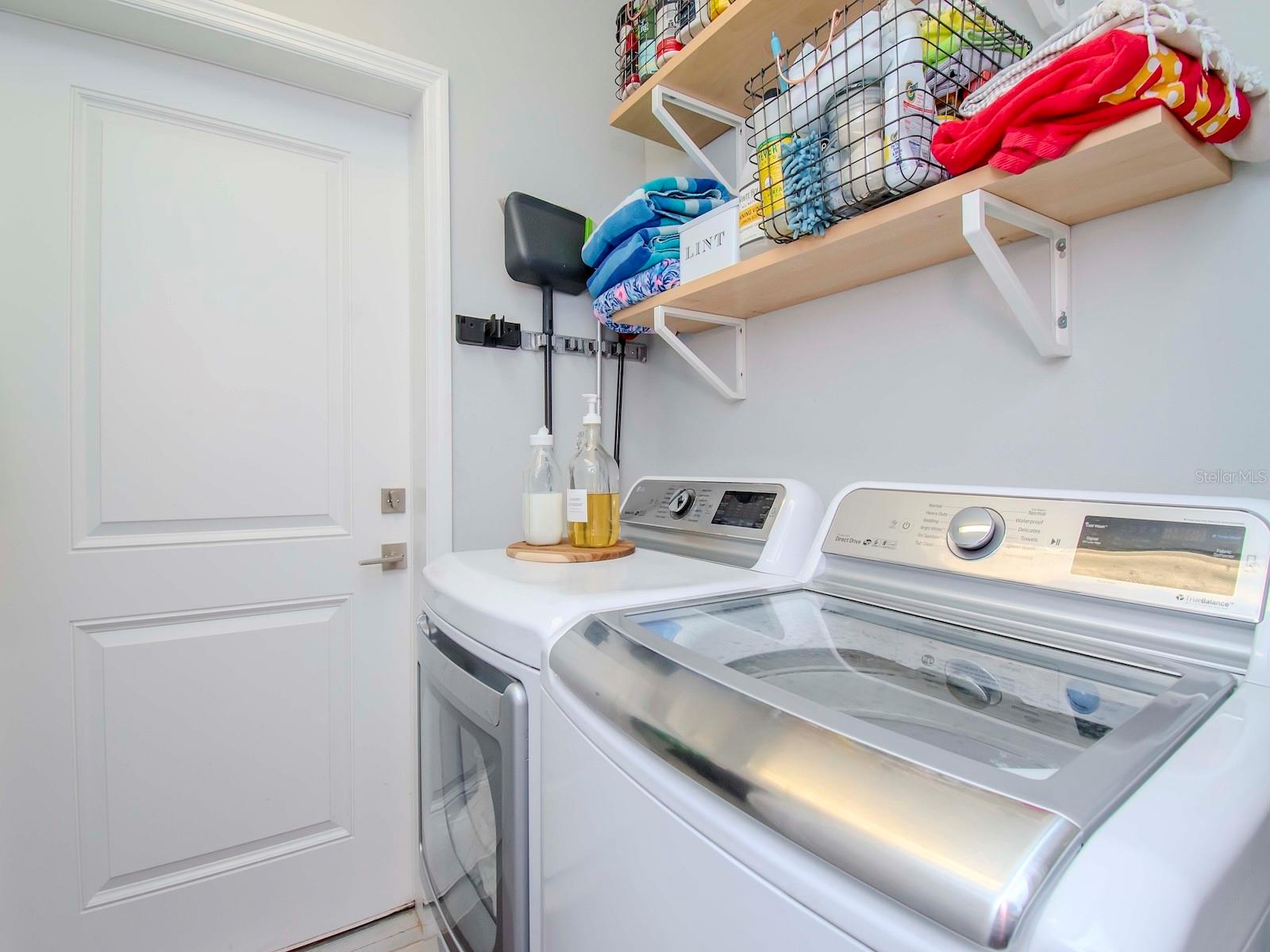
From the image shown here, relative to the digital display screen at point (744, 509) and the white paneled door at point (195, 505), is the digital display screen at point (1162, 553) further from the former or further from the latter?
the white paneled door at point (195, 505)

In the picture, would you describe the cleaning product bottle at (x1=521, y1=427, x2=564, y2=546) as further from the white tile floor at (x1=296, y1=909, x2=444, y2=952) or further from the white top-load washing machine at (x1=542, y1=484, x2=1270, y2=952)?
the white tile floor at (x1=296, y1=909, x2=444, y2=952)

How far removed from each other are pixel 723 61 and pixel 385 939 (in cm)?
223

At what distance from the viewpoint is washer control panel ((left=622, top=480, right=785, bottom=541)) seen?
1.21 meters

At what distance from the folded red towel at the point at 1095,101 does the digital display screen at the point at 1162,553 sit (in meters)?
0.44

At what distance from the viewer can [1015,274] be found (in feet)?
3.04

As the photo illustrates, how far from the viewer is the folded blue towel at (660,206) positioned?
1.40m

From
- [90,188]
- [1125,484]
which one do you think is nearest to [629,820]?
[1125,484]

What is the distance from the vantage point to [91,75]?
4.52 ft

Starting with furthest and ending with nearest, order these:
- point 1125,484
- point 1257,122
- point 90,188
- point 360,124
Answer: point 360,124, point 90,188, point 1125,484, point 1257,122

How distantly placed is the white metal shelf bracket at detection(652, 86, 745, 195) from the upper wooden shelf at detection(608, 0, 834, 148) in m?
0.01

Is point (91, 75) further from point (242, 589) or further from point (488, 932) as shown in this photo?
point (488, 932)

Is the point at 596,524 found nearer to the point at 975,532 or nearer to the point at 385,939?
the point at 975,532

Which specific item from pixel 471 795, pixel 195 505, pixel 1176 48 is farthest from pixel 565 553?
pixel 1176 48

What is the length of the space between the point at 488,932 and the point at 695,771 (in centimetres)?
68
